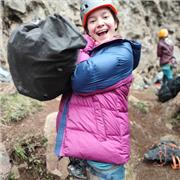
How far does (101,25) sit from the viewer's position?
264 cm

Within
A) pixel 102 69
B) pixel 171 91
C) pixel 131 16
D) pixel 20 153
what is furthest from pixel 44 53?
pixel 131 16

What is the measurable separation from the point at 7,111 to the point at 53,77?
299 cm

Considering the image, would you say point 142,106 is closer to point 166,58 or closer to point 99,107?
point 166,58

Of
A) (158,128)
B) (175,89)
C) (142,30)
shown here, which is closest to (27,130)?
(158,128)

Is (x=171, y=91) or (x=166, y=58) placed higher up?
(x=166, y=58)

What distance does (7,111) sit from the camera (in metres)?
5.09

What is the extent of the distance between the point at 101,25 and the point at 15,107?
2.96 metres

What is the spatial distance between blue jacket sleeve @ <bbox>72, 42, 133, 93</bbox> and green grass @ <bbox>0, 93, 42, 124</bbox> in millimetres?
2750

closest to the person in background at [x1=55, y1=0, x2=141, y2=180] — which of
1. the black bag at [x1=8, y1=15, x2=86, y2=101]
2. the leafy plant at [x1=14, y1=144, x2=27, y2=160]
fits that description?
the black bag at [x1=8, y1=15, x2=86, y2=101]

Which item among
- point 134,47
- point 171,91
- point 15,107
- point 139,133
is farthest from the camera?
point 171,91

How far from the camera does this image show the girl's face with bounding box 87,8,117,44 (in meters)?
2.65

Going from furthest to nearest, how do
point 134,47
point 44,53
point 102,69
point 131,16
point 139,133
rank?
point 131,16, point 139,133, point 134,47, point 102,69, point 44,53

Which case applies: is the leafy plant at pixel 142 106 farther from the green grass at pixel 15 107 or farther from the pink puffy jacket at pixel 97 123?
the pink puffy jacket at pixel 97 123

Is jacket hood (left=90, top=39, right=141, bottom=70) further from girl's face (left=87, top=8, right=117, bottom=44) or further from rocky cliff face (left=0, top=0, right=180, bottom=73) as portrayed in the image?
rocky cliff face (left=0, top=0, right=180, bottom=73)
